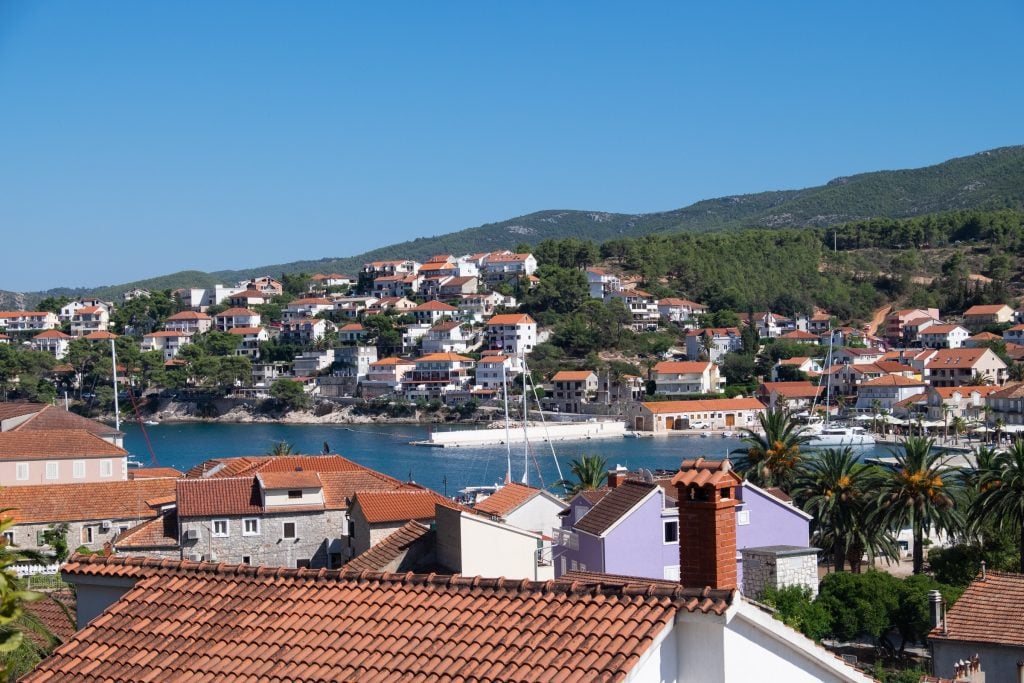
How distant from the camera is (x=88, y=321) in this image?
12650 centimetres

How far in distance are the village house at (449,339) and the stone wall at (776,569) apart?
8600 centimetres

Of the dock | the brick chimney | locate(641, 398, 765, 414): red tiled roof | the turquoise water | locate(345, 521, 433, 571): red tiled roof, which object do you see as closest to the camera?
the brick chimney

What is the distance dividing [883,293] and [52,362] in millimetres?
75920

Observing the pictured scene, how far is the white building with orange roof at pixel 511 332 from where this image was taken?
101 m

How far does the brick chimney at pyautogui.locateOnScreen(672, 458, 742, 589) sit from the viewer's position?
5168mm

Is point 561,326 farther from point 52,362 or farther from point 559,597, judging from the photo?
point 559,597

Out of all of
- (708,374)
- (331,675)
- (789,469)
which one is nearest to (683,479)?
(331,675)

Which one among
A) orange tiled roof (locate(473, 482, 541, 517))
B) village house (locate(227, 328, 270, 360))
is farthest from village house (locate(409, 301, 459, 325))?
orange tiled roof (locate(473, 482, 541, 517))

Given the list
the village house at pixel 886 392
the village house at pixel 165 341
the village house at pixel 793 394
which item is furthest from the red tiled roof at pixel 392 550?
the village house at pixel 165 341

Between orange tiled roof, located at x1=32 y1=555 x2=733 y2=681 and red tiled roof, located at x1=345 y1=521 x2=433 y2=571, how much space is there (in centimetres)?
646

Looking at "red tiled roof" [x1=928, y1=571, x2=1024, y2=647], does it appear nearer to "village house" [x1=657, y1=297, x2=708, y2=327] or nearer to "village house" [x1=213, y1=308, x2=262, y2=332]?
"village house" [x1=657, y1=297, x2=708, y2=327]

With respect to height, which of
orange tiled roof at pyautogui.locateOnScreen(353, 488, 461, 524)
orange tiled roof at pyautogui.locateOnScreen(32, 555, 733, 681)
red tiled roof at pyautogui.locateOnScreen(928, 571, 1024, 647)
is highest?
orange tiled roof at pyautogui.locateOnScreen(32, 555, 733, 681)

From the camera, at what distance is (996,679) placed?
1122 centimetres

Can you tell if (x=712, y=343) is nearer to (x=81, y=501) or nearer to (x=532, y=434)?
(x=532, y=434)
